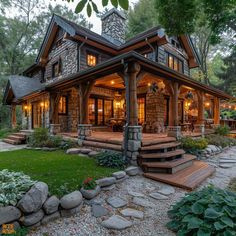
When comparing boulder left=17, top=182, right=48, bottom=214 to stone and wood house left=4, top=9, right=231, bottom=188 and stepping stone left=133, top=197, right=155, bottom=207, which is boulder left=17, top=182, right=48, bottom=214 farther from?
stone and wood house left=4, top=9, right=231, bottom=188

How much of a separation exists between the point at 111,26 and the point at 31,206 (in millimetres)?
13317

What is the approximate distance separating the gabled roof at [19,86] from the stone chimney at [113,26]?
20.4 ft

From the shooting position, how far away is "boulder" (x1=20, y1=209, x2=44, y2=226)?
2849mm

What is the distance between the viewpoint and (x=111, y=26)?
1345cm

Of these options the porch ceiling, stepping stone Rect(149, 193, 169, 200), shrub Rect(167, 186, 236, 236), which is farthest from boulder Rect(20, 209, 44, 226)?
the porch ceiling

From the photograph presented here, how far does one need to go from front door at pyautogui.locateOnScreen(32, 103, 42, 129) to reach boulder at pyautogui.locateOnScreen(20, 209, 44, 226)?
1048 cm

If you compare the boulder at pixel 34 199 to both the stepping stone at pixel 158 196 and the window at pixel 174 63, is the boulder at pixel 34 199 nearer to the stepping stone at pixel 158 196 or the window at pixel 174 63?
the stepping stone at pixel 158 196

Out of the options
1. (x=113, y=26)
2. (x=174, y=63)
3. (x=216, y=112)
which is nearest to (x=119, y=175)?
(x=174, y=63)

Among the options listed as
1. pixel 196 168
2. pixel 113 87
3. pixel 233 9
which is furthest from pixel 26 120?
pixel 233 9

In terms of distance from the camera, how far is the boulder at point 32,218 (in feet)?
9.35

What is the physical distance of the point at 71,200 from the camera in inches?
129

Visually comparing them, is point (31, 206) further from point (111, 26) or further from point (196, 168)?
point (111, 26)

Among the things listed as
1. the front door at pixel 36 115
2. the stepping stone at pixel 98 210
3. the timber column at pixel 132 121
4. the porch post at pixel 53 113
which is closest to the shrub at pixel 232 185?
the timber column at pixel 132 121

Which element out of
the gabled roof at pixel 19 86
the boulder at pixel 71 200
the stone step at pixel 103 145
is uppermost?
the gabled roof at pixel 19 86
